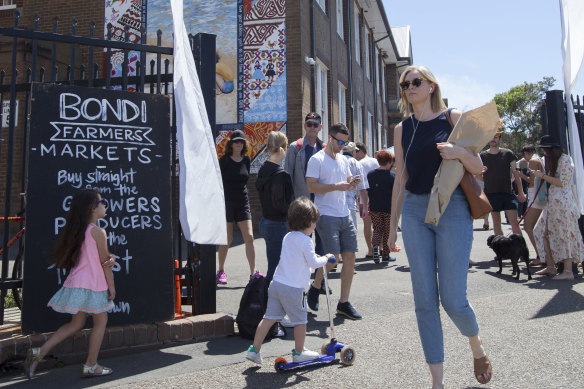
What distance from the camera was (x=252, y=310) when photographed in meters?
4.62

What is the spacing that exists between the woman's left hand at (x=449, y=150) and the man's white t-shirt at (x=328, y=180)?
2208 mm

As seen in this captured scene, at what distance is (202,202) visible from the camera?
174 inches

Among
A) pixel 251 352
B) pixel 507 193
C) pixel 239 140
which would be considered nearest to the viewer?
pixel 251 352

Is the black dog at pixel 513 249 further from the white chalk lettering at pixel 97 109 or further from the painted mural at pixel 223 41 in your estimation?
the painted mural at pixel 223 41

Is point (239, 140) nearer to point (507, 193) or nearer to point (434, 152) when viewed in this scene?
point (434, 152)

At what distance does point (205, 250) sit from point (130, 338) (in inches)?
40.4

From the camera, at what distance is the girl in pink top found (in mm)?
3830

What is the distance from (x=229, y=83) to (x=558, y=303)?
9.79 metres

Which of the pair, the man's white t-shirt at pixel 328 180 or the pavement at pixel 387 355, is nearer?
the pavement at pixel 387 355

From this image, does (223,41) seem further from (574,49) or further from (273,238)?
(273,238)

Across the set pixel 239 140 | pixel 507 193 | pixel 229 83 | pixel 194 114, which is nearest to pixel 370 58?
pixel 229 83

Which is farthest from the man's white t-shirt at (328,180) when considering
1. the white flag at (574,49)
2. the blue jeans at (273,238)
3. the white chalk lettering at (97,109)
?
the white flag at (574,49)

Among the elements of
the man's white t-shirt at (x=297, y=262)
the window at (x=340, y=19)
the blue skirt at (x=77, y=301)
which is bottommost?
the blue skirt at (x=77, y=301)

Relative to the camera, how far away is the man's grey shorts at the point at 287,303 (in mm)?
3908
